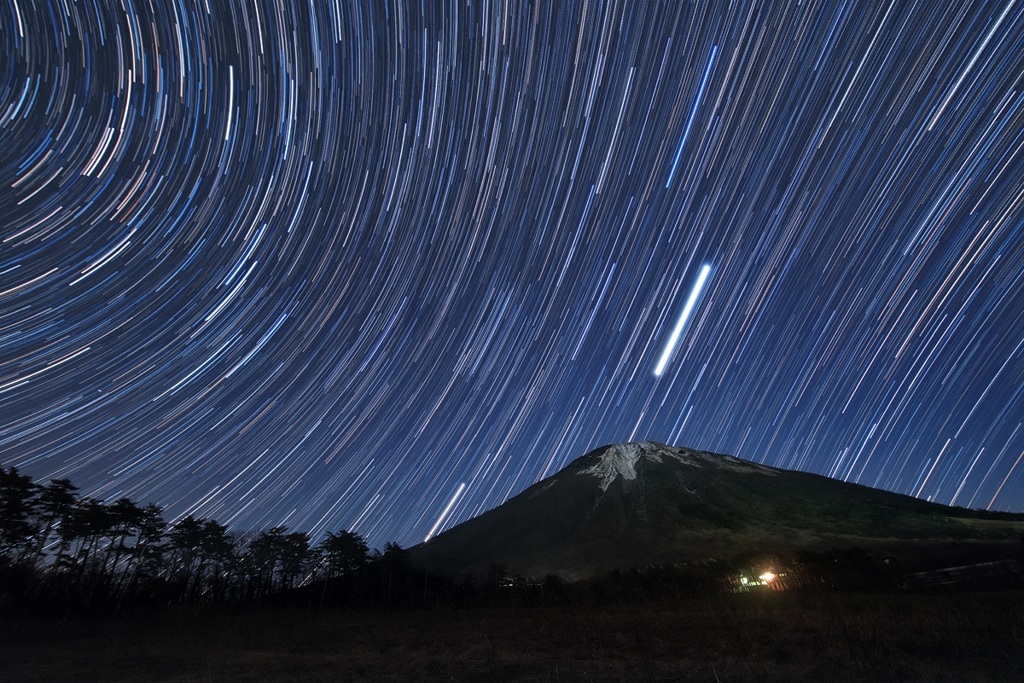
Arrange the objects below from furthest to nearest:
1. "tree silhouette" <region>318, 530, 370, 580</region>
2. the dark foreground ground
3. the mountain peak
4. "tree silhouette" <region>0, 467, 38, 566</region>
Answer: the mountain peak, "tree silhouette" <region>318, 530, 370, 580</region>, "tree silhouette" <region>0, 467, 38, 566</region>, the dark foreground ground

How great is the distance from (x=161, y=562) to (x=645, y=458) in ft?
382

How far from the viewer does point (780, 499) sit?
101 metres

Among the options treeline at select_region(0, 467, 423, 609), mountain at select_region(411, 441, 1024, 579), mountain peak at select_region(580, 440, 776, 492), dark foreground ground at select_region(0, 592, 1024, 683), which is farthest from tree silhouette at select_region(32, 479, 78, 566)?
mountain peak at select_region(580, 440, 776, 492)

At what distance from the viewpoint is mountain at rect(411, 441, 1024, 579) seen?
66875mm

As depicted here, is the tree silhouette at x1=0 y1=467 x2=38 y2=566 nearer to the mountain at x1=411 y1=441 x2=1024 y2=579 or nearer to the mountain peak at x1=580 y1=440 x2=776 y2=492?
the mountain at x1=411 y1=441 x2=1024 y2=579

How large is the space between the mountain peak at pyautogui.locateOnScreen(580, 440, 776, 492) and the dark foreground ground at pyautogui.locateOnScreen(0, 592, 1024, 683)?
99.5m

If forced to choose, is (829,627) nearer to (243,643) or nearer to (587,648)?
(587,648)

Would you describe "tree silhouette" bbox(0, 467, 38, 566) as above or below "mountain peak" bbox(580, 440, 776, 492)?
below

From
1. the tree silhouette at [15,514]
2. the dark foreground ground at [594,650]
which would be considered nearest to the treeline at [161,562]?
the tree silhouette at [15,514]

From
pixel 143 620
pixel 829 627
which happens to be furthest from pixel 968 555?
pixel 143 620

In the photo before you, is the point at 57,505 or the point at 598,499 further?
the point at 598,499

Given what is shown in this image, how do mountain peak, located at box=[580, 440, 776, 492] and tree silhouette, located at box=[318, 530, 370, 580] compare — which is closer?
tree silhouette, located at box=[318, 530, 370, 580]

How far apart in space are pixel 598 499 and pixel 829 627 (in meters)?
96.6

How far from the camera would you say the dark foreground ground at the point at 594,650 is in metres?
10.3
